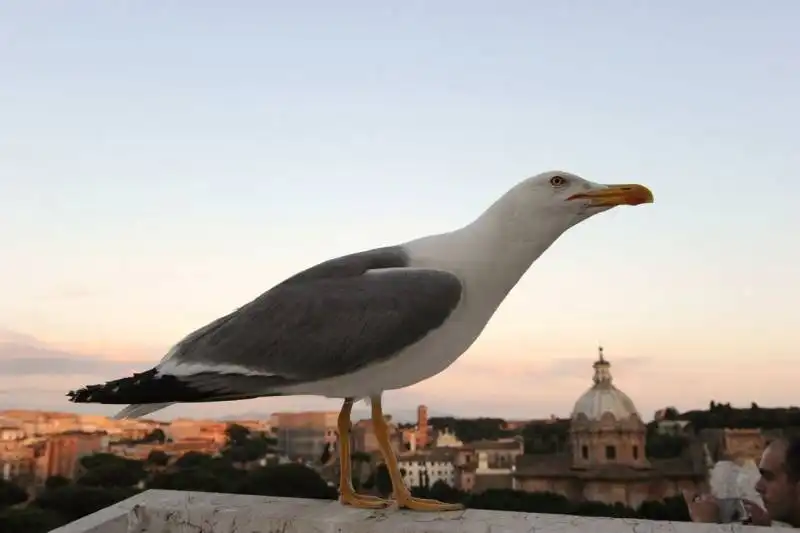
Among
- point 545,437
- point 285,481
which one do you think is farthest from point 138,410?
point 545,437

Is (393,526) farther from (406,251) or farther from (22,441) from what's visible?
(22,441)

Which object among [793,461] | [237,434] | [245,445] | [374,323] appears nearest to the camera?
[793,461]

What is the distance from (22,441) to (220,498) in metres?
25.2

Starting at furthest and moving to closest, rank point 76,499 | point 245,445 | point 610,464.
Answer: point 610,464
point 245,445
point 76,499

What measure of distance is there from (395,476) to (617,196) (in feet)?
3.60

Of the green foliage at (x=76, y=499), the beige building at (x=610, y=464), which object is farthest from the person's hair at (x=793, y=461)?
the beige building at (x=610, y=464)

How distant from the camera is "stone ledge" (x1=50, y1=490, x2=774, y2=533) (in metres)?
2.04

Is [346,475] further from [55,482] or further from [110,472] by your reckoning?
[55,482]

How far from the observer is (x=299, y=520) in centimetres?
231

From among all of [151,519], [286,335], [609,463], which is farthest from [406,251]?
[609,463]

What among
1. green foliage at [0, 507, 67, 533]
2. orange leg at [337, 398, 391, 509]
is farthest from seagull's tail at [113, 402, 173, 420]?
green foliage at [0, 507, 67, 533]

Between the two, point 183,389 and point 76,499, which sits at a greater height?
point 183,389

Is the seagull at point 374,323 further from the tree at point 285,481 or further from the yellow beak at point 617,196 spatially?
the tree at point 285,481

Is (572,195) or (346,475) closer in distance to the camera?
(572,195)
